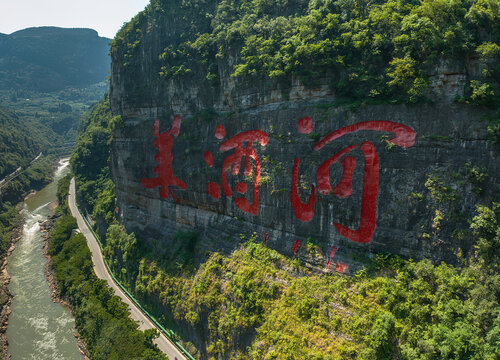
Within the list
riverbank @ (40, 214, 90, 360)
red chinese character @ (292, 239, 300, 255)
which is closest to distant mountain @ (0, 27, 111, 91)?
riverbank @ (40, 214, 90, 360)

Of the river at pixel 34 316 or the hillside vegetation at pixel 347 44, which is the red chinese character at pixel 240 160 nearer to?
the hillside vegetation at pixel 347 44

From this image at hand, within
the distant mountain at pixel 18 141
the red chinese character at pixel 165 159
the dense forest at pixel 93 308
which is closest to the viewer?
the dense forest at pixel 93 308

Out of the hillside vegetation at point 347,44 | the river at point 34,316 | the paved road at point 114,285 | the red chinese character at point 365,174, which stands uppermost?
the hillside vegetation at point 347,44

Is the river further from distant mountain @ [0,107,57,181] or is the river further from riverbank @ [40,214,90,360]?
distant mountain @ [0,107,57,181]

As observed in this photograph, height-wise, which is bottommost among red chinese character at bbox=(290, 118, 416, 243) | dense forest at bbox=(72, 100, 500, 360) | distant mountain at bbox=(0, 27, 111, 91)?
dense forest at bbox=(72, 100, 500, 360)

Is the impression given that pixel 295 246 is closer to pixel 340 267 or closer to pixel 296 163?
pixel 340 267

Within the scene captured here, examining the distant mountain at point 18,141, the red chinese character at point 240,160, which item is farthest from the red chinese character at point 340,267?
the distant mountain at point 18,141

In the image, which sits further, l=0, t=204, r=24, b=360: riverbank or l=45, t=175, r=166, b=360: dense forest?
l=0, t=204, r=24, b=360: riverbank
